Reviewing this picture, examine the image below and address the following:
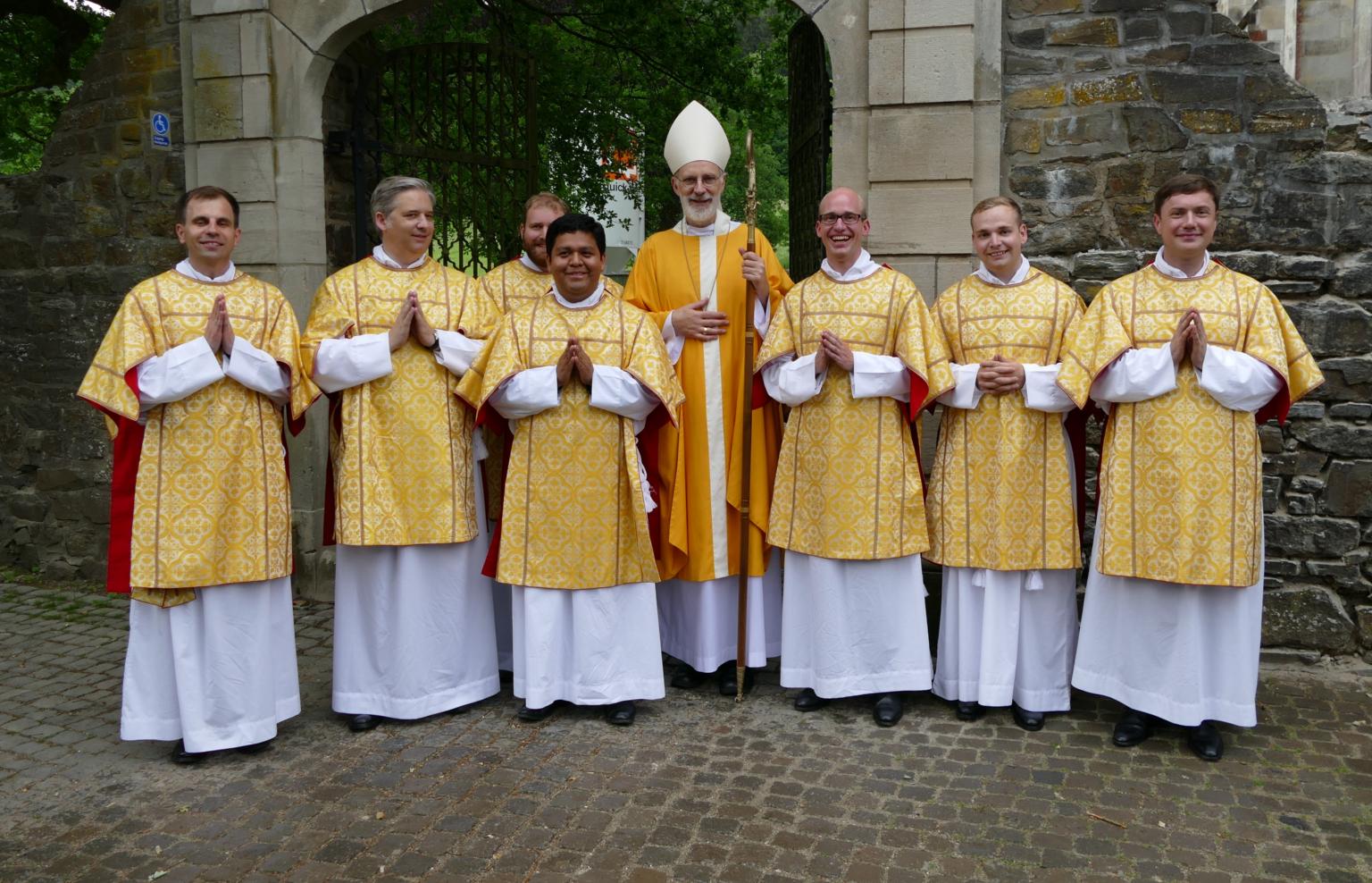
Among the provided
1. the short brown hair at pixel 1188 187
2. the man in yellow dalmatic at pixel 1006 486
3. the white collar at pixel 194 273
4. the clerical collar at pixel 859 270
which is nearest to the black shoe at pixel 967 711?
the man in yellow dalmatic at pixel 1006 486

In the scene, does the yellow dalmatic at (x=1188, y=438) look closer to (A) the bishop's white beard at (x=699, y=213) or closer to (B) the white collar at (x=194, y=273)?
(A) the bishop's white beard at (x=699, y=213)

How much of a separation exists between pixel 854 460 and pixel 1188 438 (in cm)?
110

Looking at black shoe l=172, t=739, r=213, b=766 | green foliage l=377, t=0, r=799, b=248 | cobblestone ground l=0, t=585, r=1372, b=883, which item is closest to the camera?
cobblestone ground l=0, t=585, r=1372, b=883

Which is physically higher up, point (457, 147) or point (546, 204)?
point (457, 147)

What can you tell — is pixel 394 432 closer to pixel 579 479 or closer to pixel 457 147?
pixel 579 479

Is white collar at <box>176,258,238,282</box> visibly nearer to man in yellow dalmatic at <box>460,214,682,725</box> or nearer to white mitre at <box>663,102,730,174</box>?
man in yellow dalmatic at <box>460,214,682,725</box>

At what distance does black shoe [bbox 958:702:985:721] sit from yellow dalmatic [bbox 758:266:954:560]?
1.91 feet

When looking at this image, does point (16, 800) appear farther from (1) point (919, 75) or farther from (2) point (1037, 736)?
(1) point (919, 75)

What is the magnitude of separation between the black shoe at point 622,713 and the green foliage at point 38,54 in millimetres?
6049

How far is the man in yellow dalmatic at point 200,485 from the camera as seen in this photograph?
3809mm

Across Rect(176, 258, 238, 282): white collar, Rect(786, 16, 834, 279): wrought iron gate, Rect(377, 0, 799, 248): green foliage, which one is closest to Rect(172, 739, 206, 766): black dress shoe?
Rect(176, 258, 238, 282): white collar

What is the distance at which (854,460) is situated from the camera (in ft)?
13.9

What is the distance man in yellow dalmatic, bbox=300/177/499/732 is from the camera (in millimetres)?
4152

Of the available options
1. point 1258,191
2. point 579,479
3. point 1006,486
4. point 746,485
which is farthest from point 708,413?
point 1258,191
